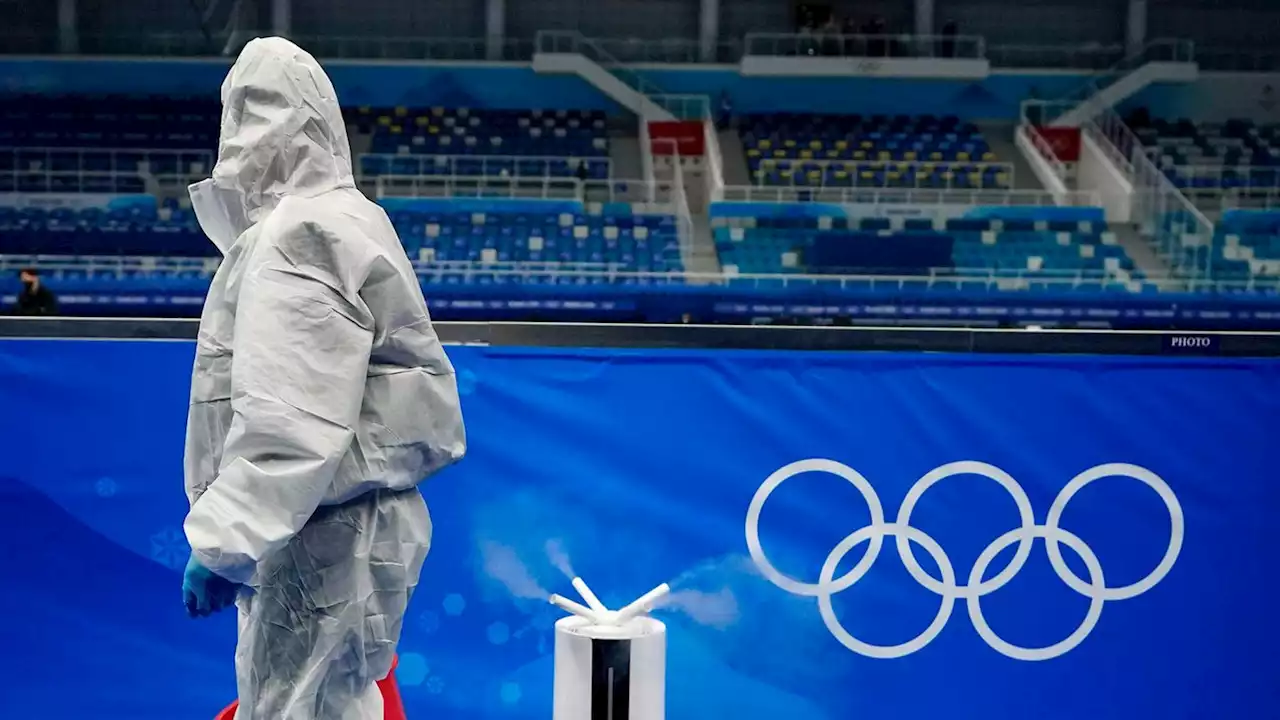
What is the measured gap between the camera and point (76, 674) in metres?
3.71

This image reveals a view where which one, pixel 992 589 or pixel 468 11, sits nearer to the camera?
pixel 992 589

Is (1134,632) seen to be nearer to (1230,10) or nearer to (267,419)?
(267,419)

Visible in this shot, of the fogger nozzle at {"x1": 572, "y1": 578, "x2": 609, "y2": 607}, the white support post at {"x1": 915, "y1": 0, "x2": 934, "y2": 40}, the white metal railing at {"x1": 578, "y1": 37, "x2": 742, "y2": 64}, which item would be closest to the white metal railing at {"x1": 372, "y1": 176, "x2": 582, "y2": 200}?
the white metal railing at {"x1": 578, "y1": 37, "x2": 742, "y2": 64}

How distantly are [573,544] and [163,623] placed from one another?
3.90 feet

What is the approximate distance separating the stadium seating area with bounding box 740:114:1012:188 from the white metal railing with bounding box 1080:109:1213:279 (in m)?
1.52

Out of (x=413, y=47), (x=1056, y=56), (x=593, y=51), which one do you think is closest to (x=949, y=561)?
(x=593, y=51)

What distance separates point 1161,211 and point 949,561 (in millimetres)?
12851

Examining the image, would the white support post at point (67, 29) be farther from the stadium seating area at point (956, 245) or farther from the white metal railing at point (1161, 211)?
the white metal railing at point (1161, 211)

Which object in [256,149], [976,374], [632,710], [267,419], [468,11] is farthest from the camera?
[468,11]

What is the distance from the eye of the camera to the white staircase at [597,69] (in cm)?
1788

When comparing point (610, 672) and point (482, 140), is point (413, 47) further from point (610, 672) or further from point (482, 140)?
point (610, 672)

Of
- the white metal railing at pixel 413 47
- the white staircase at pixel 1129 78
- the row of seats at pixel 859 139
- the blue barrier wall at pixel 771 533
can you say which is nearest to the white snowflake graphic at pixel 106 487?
the blue barrier wall at pixel 771 533

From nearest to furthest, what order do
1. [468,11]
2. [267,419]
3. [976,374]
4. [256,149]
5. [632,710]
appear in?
[267,419], [256,149], [632,710], [976,374], [468,11]

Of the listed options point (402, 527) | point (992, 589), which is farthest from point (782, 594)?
point (402, 527)
